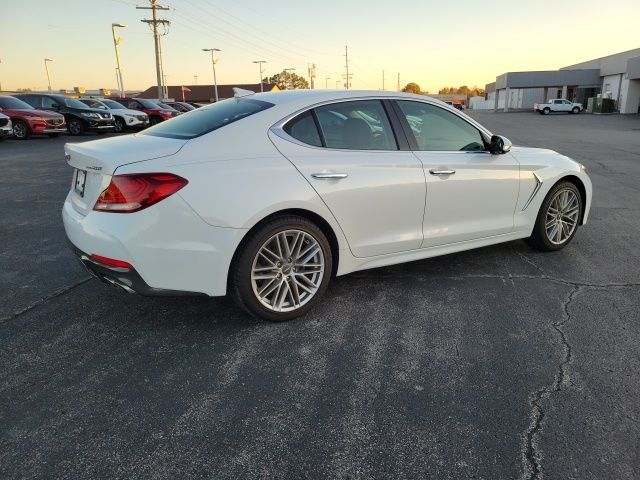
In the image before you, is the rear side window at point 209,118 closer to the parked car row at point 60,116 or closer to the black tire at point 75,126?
the parked car row at point 60,116

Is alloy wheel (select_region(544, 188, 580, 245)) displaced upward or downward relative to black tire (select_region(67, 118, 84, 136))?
downward

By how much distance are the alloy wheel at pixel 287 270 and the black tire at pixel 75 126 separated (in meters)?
20.4

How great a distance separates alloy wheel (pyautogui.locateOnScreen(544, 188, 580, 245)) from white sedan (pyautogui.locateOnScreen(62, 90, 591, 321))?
0.59 m

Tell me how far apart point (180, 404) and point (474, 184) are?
3000 millimetres

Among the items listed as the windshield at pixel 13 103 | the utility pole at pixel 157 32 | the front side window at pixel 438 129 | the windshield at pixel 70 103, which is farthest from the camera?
the utility pole at pixel 157 32

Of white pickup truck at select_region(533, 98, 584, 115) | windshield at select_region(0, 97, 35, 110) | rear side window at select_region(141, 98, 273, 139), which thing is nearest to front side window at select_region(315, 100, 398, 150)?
rear side window at select_region(141, 98, 273, 139)

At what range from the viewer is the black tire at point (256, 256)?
3359 millimetres

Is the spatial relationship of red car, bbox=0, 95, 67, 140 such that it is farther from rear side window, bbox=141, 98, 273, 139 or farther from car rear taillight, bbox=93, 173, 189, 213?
car rear taillight, bbox=93, 173, 189, 213

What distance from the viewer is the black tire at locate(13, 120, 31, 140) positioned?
739 inches

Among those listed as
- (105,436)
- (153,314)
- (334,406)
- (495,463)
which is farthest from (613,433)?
(153,314)

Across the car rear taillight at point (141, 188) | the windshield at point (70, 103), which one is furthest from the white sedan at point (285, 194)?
A: the windshield at point (70, 103)

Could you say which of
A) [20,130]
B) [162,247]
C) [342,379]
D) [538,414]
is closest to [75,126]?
[20,130]

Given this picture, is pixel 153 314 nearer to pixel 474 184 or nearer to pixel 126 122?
pixel 474 184

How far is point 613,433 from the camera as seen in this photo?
2.47 metres
